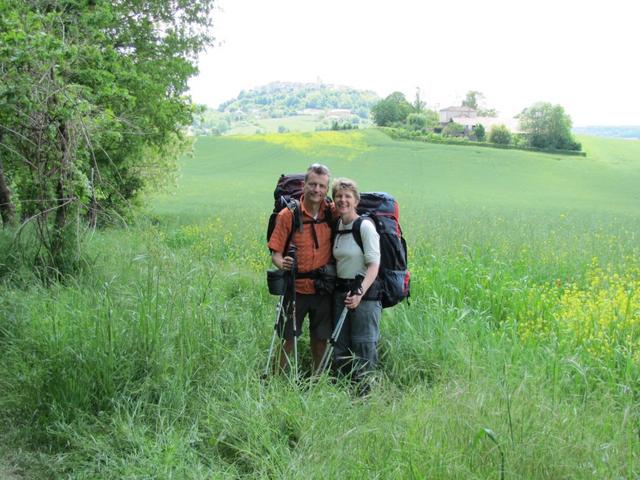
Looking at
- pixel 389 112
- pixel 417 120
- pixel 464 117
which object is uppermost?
pixel 389 112

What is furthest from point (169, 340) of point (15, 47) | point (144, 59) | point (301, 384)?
point (144, 59)

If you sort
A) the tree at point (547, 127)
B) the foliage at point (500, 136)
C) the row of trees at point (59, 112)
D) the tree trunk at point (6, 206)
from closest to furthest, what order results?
the row of trees at point (59, 112)
the tree trunk at point (6, 206)
the tree at point (547, 127)
the foliage at point (500, 136)

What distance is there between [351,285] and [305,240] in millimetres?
503

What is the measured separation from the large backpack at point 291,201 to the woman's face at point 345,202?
26 cm

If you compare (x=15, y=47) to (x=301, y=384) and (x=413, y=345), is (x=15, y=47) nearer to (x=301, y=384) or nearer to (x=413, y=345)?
(x=301, y=384)

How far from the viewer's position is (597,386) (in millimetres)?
4406

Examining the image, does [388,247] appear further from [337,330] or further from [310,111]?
[310,111]

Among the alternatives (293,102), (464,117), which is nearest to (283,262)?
(464,117)

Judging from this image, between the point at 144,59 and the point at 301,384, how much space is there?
12370 millimetres

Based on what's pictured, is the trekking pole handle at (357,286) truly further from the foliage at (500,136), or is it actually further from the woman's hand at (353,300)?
the foliage at (500,136)

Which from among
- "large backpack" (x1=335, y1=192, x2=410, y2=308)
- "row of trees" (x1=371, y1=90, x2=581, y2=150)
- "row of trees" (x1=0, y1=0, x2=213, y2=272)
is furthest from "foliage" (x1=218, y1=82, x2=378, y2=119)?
"large backpack" (x1=335, y1=192, x2=410, y2=308)

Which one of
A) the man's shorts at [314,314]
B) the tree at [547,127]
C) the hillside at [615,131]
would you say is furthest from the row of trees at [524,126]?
the man's shorts at [314,314]

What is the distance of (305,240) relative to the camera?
462cm

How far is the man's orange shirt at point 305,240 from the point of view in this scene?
4625mm
